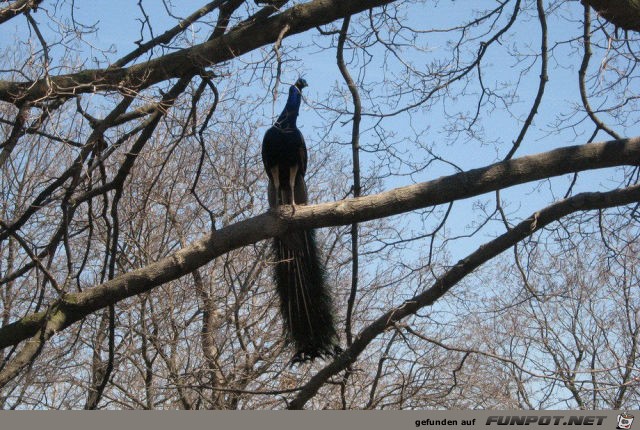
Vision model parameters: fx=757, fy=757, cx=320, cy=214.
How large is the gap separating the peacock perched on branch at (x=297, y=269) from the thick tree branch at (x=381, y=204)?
2.64 ft

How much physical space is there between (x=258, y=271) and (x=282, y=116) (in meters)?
4.07

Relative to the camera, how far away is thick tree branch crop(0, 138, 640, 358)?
4191mm

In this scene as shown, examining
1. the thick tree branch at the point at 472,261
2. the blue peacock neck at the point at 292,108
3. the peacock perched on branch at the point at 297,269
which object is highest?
the blue peacock neck at the point at 292,108

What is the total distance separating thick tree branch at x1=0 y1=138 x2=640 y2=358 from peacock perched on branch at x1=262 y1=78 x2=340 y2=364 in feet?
2.64

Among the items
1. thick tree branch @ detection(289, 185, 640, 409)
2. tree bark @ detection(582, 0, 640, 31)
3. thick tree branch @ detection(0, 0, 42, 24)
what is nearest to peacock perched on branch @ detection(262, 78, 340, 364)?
thick tree branch @ detection(289, 185, 640, 409)

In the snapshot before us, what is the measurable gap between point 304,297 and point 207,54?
6.42 ft

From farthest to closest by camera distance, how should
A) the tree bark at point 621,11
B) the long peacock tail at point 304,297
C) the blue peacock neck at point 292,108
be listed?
the blue peacock neck at point 292,108 < the long peacock tail at point 304,297 < the tree bark at point 621,11

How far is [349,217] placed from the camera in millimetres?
4211

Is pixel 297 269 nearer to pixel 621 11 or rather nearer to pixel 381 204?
pixel 381 204

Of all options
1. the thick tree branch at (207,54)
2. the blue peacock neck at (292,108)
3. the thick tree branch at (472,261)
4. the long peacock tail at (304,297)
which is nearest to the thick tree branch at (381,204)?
the thick tree branch at (472,261)

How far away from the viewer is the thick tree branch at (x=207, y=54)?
14.5ft

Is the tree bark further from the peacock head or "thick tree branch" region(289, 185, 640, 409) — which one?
the peacock head

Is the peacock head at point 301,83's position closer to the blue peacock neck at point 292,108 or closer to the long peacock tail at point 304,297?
the blue peacock neck at point 292,108

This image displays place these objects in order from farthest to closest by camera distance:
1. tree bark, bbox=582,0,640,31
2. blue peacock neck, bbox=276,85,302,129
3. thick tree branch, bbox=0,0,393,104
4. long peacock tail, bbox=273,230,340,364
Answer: blue peacock neck, bbox=276,85,302,129 → long peacock tail, bbox=273,230,340,364 → thick tree branch, bbox=0,0,393,104 → tree bark, bbox=582,0,640,31
